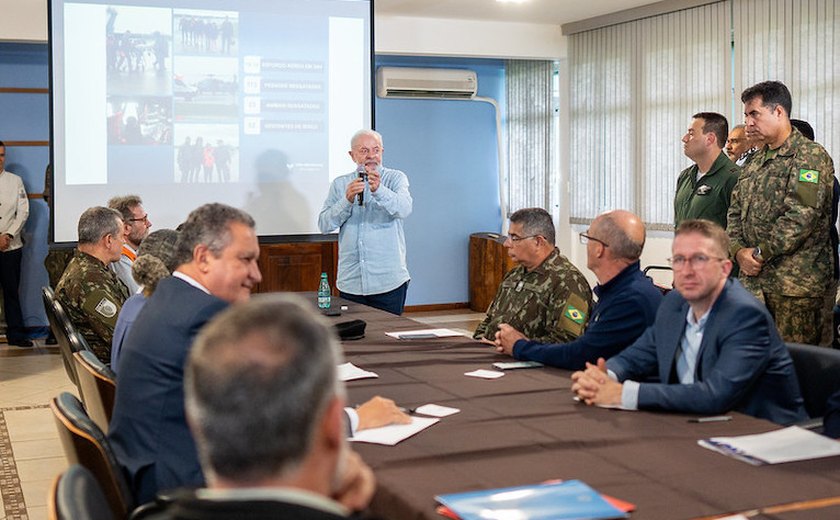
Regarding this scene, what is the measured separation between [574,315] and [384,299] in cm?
192

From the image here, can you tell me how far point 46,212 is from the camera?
9203 mm

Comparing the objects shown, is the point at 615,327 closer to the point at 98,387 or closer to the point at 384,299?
the point at 98,387

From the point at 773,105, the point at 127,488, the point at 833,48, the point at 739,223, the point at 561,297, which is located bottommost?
the point at 127,488

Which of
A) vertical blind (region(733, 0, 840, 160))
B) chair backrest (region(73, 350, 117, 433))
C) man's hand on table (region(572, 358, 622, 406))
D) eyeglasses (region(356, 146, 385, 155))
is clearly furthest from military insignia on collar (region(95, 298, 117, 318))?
vertical blind (region(733, 0, 840, 160))

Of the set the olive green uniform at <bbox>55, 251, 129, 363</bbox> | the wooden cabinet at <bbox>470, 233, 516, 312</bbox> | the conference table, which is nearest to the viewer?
the conference table

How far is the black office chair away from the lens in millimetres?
2787

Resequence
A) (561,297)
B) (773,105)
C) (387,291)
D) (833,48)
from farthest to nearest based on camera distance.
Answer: (833,48) < (387,291) < (773,105) < (561,297)

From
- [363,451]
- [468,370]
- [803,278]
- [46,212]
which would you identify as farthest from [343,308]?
[46,212]

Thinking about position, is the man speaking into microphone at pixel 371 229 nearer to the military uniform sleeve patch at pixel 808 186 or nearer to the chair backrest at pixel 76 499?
the military uniform sleeve patch at pixel 808 186

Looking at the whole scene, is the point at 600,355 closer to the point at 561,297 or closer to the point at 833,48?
the point at 561,297

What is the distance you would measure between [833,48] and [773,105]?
114 inches

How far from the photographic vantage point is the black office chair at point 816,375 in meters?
2.79

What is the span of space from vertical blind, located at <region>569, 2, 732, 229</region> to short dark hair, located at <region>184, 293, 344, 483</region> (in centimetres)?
747

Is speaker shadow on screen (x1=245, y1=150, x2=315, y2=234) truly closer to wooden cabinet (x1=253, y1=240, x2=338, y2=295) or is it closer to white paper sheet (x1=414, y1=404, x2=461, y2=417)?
wooden cabinet (x1=253, y1=240, x2=338, y2=295)
